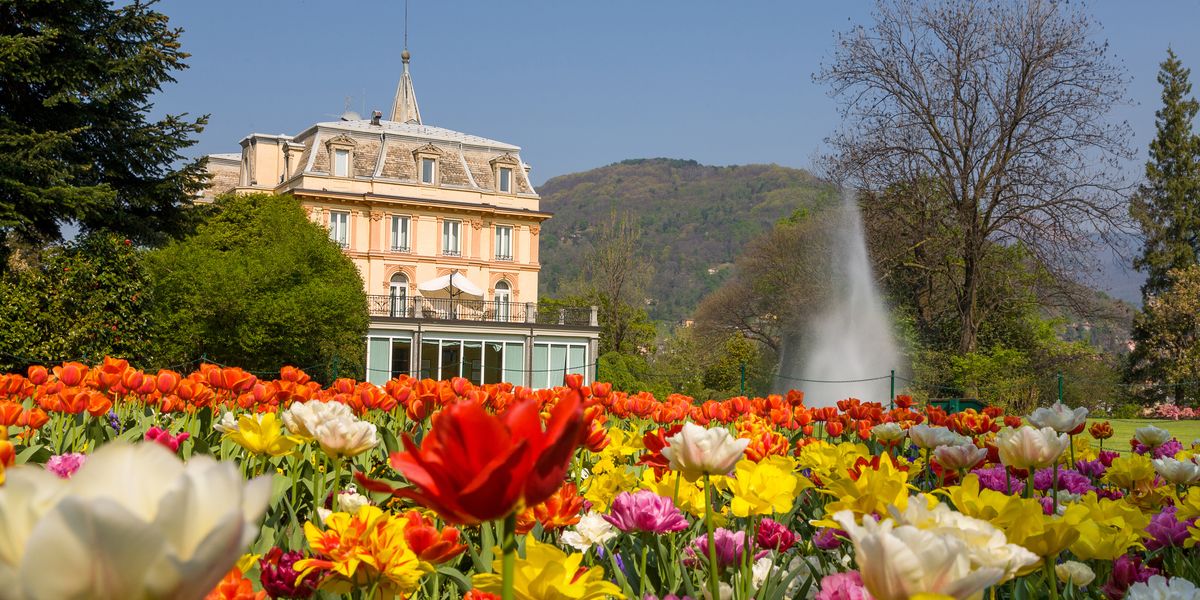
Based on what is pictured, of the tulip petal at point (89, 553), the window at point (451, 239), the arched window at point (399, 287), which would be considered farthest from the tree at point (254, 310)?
the tulip petal at point (89, 553)

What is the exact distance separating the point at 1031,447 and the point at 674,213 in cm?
13602

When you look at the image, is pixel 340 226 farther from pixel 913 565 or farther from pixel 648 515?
pixel 913 565

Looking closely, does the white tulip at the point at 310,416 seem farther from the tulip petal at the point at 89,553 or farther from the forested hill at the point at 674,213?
the forested hill at the point at 674,213

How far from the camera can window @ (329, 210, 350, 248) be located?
1460 inches

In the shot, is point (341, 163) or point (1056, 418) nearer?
point (1056, 418)

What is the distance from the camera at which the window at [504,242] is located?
40.1 metres

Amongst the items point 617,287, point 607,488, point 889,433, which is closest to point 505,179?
point 617,287

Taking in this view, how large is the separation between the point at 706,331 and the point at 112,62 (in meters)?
22.1

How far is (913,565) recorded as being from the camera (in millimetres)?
850

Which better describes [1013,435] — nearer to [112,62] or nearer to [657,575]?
[657,575]

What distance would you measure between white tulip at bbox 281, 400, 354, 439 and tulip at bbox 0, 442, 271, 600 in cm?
138

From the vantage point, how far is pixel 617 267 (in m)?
40.8

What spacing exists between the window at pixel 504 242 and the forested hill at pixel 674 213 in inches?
1880

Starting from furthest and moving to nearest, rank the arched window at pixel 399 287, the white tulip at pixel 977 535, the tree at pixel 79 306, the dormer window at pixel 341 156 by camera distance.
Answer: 1. the dormer window at pixel 341 156
2. the arched window at pixel 399 287
3. the tree at pixel 79 306
4. the white tulip at pixel 977 535
